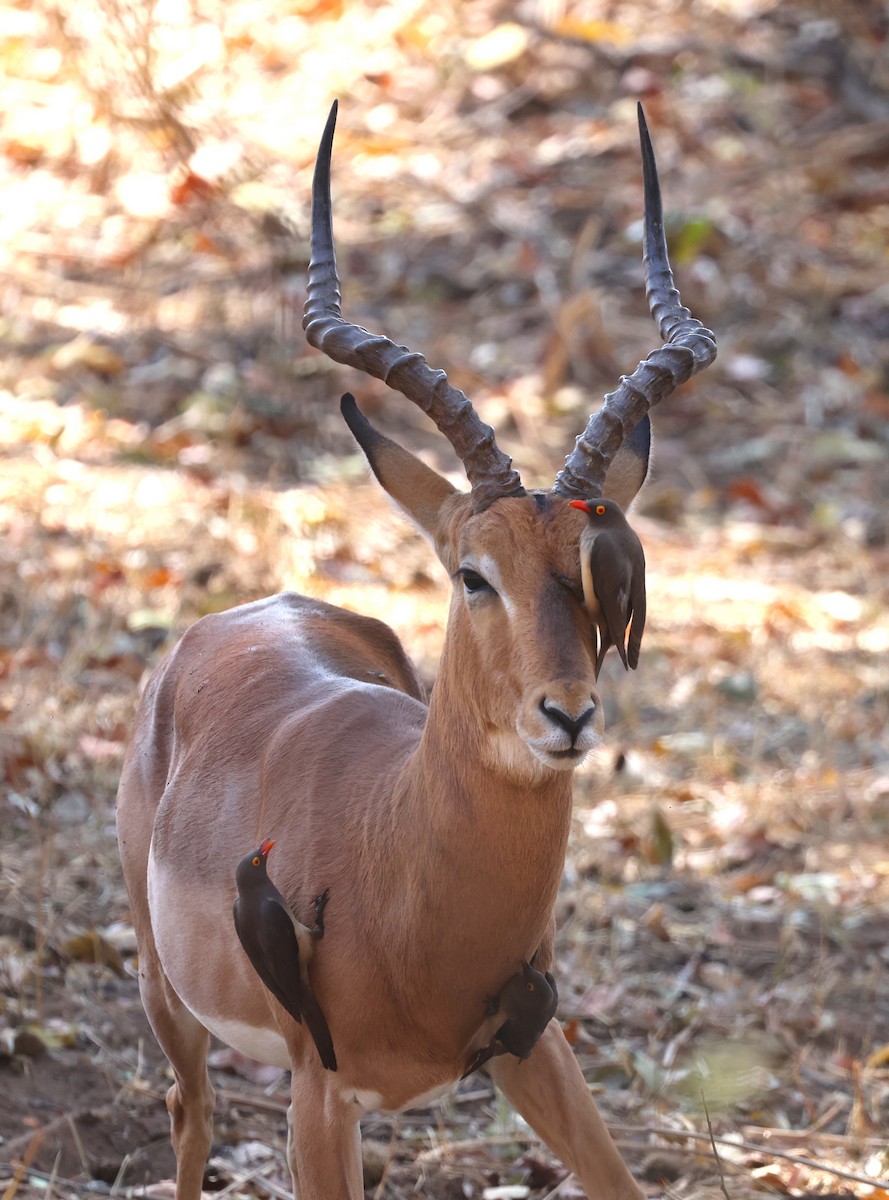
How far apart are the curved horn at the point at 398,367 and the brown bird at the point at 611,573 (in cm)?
30

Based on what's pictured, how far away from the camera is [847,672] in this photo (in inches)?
Result: 347

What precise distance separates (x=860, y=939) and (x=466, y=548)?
11.7ft

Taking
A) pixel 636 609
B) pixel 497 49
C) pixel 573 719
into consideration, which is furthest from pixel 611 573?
Answer: pixel 497 49

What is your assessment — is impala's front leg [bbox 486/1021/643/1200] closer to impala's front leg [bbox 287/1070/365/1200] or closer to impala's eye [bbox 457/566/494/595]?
impala's front leg [bbox 287/1070/365/1200]

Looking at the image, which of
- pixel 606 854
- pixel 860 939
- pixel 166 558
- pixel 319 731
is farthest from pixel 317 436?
pixel 319 731

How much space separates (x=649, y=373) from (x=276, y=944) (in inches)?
59.3

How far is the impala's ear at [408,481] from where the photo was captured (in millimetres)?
3809

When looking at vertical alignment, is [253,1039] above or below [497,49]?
below

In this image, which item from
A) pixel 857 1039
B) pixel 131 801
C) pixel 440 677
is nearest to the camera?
pixel 440 677

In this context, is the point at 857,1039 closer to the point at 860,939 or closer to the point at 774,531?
the point at 860,939

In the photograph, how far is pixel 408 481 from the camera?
150 inches

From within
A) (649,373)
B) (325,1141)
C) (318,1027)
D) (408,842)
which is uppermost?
(649,373)

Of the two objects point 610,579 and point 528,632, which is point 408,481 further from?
point 610,579

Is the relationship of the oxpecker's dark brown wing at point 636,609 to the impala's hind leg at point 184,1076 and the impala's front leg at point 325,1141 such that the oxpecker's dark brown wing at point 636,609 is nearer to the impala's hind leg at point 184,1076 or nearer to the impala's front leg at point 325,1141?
the impala's front leg at point 325,1141
